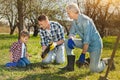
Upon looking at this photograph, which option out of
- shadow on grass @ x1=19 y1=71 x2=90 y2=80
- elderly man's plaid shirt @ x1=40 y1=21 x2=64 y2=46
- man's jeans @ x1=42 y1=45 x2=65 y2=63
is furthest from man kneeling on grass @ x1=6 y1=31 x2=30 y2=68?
shadow on grass @ x1=19 y1=71 x2=90 y2=80

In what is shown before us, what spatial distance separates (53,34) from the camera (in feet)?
28.3

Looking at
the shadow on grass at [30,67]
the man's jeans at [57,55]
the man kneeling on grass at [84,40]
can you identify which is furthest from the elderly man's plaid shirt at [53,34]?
the man kneeling on grass at [84,40]

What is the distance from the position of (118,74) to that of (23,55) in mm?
2252

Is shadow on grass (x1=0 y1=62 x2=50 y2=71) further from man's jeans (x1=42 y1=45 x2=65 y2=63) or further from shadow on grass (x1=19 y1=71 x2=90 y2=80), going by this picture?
shadow on grass (x1=19 y1=71 x2=90 y2=80)

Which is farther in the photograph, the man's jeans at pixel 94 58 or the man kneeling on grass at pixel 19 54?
the man kneeling on grass at pixel 19 54

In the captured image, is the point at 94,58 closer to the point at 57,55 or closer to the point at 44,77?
the point at 44,77

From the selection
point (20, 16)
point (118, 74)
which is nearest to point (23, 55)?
point (118, 74)

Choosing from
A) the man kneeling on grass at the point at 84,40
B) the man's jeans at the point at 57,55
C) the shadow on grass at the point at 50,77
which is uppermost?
the man kneeling on grass at the point at 84,40

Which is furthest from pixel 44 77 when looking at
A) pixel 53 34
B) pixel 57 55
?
pixel 57 55

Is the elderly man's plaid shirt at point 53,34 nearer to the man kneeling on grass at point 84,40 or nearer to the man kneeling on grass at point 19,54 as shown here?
the man kneeling on grass at point 19,54

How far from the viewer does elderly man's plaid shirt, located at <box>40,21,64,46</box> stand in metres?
8.61

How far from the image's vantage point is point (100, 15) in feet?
118

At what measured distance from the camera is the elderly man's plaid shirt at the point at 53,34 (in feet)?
28.2

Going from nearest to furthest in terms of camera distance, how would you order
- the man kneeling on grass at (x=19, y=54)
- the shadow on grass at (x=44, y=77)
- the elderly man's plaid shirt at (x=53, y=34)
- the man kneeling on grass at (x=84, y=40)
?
the shadow on grass at (x=44, y=77), the man kneeling on grass at (x=84, y=40), the man kneeling on grass at (x=19, y=54), the elderly man's plaid shirt at (x=53, y=34)
